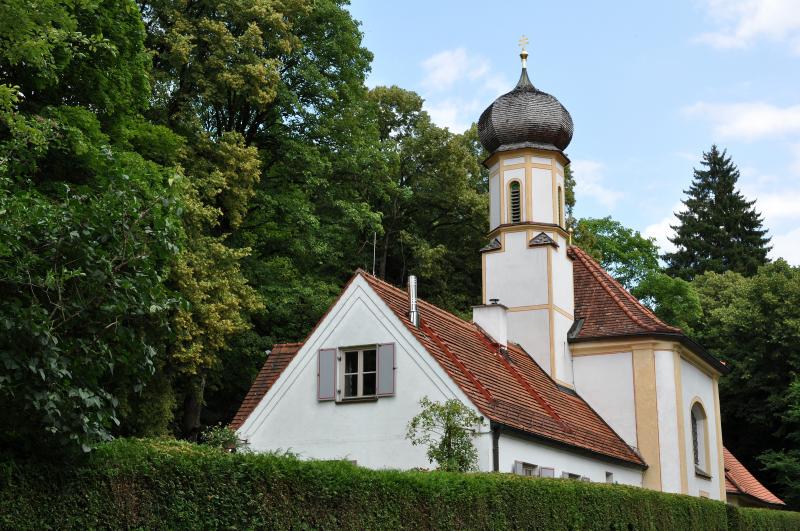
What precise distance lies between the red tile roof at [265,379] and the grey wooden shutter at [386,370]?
8.68 ft

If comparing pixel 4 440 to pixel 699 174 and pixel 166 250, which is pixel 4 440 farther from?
pixel 699 174

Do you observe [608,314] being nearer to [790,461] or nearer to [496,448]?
[496,448]

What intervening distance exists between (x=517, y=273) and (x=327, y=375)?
394 inches

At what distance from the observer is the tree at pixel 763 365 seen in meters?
46.2

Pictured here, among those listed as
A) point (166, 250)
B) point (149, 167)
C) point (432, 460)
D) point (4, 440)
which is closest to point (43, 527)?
point (4, 440)

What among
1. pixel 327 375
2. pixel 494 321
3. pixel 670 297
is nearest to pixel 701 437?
pixel 494 321

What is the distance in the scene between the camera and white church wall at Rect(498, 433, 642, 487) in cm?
2170

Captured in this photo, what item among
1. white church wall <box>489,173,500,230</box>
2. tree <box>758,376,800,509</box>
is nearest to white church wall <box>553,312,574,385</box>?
white church wall <box>489,173,500,230</box>

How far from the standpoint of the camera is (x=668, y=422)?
29703 millimetres

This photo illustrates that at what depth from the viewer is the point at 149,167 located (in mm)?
24297

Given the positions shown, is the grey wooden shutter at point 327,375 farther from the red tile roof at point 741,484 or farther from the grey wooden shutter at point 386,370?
the red tile roof at point 741,484

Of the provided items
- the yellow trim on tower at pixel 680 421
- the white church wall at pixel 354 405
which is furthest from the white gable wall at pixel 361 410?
the yellow trim on tower at pixel 680 421

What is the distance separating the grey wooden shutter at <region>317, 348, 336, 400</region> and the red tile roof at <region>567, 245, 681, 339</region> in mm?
10671

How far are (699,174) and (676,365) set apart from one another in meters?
50.6
